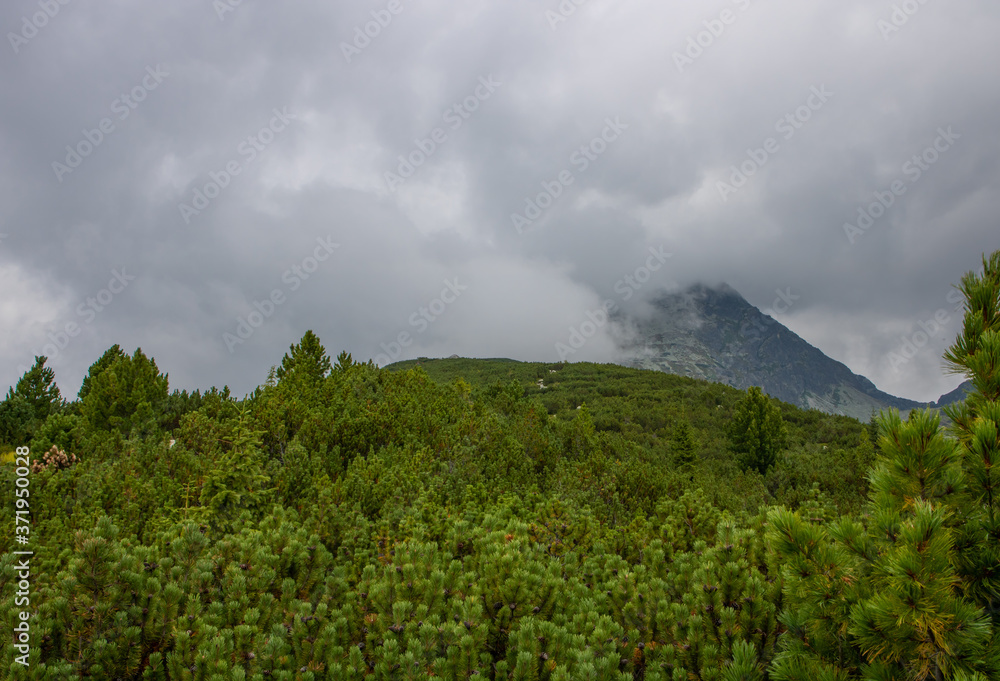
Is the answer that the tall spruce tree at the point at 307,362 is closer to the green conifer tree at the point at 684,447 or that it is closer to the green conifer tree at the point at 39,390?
the green conifer tree at the point at 39,390

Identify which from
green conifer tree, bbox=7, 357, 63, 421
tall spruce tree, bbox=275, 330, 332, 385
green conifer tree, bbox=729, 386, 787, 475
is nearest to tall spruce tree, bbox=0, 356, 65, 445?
green conifer tree, bbox=7, 357, 63, 421

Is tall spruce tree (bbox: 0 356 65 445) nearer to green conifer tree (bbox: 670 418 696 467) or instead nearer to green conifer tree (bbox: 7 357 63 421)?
green conifer tree (bbox: 7 357 63 421)

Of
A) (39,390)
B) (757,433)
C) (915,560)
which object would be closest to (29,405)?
(39,390)

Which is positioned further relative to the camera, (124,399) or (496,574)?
(124,399)

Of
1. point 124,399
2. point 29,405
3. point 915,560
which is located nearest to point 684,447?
point 915,560

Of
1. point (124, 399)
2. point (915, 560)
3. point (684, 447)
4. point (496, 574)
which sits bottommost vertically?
point (496, 574)

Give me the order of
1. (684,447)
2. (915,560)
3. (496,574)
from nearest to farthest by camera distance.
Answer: (915,560), (496,574), (684,447)


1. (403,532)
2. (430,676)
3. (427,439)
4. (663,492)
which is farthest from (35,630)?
(663,492)

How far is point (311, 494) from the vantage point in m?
7.58

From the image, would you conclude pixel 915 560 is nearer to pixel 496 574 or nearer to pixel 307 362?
pixel 496 574

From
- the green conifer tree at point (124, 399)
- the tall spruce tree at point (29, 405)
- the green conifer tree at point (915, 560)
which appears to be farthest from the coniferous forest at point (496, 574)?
the tall spruce tree at point (29, 405)

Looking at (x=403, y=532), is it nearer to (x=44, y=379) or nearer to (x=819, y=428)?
(x=44, y=379)

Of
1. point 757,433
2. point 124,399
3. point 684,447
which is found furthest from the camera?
point 757,433

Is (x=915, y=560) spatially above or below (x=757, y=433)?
below
